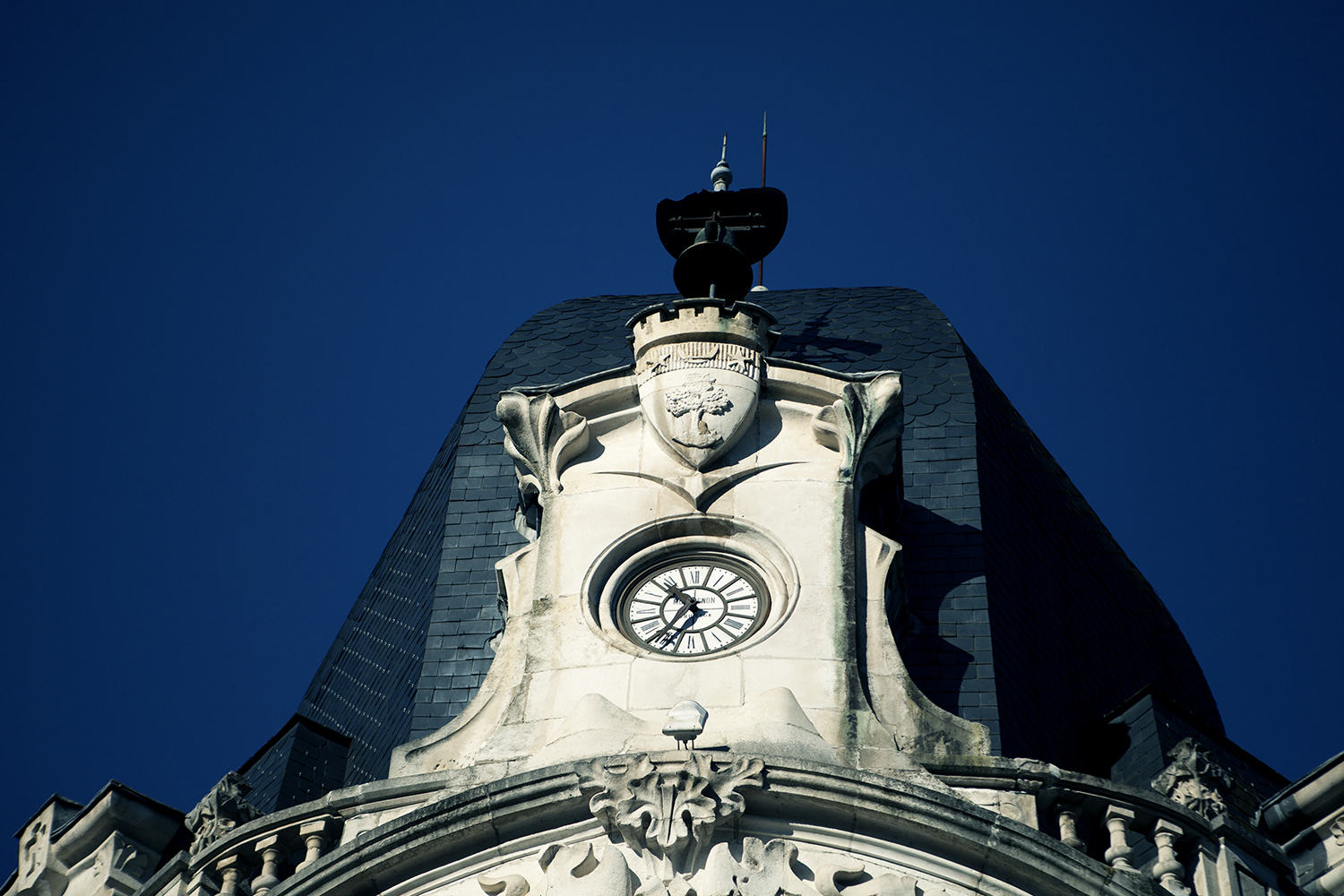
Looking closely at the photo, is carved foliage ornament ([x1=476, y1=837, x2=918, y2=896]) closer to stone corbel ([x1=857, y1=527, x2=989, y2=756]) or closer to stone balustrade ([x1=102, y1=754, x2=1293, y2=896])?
stone balustrade ([x1=102, y1=754, x2=1293, y2=896])

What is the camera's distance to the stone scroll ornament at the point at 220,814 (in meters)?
21.6

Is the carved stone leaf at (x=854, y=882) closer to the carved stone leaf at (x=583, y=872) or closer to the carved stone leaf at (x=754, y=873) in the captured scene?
the carved stone leaf at (x=754, y=873)

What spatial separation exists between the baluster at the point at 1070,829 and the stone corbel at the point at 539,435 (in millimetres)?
5101

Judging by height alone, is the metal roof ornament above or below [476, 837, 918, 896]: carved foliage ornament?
above

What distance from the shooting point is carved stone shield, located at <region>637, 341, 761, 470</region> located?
23219mm

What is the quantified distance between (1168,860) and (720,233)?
334 inches

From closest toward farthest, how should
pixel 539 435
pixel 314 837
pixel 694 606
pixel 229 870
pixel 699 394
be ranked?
pixel 314 837 < pixel 229 870 < pixel 694 606 < pixel 699 394 < pixel 539 435

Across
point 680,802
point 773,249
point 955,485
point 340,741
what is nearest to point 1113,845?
point 680,802

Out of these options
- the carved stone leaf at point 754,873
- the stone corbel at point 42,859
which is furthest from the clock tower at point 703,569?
the stone corbel at point 42,859

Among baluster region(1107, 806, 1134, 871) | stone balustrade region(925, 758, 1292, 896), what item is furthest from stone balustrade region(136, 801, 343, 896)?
baluster region(1107, 806, 1134, 871)

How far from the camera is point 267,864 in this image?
2116cm

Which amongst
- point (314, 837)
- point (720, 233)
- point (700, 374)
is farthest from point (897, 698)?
point (720, 233)

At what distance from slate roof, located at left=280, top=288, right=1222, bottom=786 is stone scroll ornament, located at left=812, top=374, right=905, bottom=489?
3.30 ft

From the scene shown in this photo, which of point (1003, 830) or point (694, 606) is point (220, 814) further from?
point (1003, 830)
